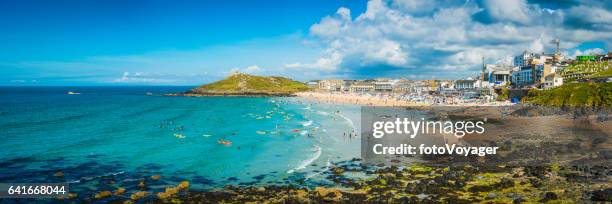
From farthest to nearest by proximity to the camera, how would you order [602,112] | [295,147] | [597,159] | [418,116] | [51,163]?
1. [418,116]
2. [602,112]
3. [295,147]
4. [51,163]
5. [597,159]

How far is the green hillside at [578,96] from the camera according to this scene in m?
74.9

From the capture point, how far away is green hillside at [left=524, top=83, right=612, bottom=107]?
74875 mm

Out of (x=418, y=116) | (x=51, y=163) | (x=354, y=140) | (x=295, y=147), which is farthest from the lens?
(x=418, y=116)

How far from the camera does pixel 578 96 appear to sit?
7969 cm

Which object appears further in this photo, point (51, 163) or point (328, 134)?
point (328, 134)

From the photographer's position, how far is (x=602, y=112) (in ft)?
218

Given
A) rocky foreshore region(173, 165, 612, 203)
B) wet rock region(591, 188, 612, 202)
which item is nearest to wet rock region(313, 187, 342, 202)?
rocky foreshore region(173, 165, 612, 203)

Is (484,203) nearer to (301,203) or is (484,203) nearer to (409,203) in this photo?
(409,203)

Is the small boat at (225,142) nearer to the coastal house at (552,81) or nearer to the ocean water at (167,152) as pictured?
the ocean water at (167,152)

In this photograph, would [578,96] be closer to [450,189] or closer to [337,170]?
[337,170]

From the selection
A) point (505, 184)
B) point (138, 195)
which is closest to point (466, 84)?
point (505, 184)

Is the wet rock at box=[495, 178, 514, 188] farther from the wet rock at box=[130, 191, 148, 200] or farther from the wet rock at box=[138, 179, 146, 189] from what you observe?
the wet rock at box=[138, 179, 146, 189]

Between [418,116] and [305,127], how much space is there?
941 inches

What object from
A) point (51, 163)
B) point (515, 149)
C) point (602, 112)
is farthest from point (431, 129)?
point (51, 163)
